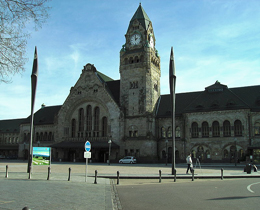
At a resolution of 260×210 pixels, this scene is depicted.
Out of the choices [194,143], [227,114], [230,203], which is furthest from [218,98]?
[230,203]

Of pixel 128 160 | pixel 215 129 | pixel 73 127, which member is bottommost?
pixel 128 160

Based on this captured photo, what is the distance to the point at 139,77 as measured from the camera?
60125mm

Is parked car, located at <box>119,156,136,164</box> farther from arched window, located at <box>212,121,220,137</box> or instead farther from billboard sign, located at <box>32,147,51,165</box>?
billboard sign, located at <box>32,147,51,165</box>

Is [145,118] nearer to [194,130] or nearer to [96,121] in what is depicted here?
[194,130]

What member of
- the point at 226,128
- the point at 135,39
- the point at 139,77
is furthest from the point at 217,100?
the point at 135,39

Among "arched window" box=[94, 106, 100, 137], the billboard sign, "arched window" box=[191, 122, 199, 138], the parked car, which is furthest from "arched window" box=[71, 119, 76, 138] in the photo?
the billboard sign

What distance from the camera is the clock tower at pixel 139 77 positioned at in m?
58.1

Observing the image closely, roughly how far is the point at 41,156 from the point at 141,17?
1857 inches

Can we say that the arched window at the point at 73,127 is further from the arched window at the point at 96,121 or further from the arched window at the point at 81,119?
the arched window at the point at 96,121

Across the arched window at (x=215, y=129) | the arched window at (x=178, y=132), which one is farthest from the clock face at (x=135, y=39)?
the arched window at (x=215, y=129)

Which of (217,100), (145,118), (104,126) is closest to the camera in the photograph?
(217,100)

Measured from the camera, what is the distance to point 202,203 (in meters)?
11.3

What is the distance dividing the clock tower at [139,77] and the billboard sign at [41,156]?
108 ft

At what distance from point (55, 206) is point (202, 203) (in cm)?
562
